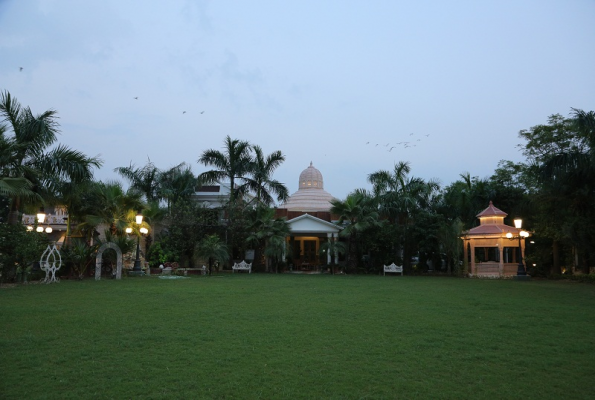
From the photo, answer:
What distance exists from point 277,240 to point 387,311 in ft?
57.9

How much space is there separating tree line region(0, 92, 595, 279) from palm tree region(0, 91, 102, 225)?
0.45 metres

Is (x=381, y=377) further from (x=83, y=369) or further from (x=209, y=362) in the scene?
(x=83, y=369)

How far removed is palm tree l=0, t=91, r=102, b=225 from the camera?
1731 centimetres

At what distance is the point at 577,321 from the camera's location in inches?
371

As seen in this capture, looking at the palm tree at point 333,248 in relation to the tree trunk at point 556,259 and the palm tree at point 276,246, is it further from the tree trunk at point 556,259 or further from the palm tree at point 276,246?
the tree trunk at point 556,259

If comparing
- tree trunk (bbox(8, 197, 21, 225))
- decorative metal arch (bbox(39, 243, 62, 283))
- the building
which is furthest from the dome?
tree trunk (bbox(8, 197, 21, 225))

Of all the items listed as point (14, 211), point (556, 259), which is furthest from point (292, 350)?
point (556, 259)

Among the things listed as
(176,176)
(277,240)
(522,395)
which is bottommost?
(522,395)

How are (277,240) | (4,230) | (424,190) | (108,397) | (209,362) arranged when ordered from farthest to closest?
(424,190)
(277,240)
(4,230)
(209,362)
(108,397)

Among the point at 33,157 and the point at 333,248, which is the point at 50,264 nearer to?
the point at 33,157

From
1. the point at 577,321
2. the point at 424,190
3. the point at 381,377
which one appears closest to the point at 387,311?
the point at 577,321

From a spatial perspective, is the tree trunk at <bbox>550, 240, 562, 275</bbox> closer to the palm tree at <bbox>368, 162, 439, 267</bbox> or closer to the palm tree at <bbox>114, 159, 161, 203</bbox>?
the palm tree at <bbox>368, 162, 439, 267</bbox>

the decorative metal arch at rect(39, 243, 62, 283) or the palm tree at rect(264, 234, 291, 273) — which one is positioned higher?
the palm tree at rect(264, 234, 291, 273)

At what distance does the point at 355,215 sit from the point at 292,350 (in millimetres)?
22365
